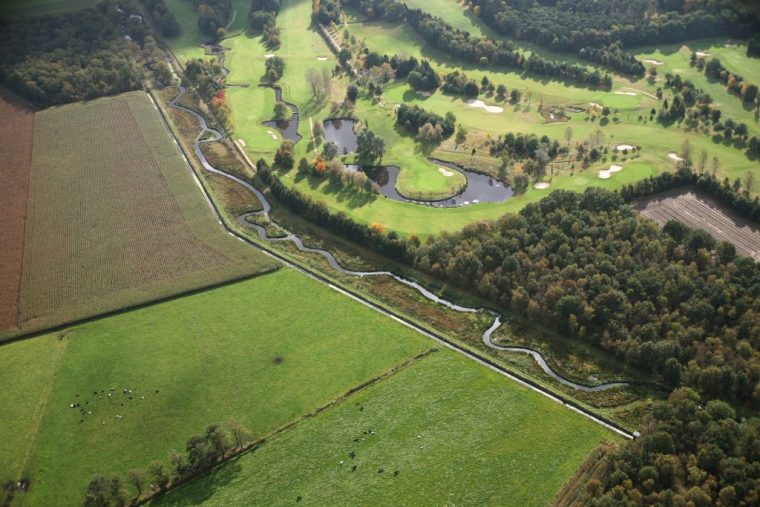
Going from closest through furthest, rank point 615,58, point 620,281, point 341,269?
1. point 620,281
2. point 341,269
3. point 615,58

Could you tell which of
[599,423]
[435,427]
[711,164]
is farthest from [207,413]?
[711,164]

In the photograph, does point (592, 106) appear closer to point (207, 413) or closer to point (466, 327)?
point (466, 327)

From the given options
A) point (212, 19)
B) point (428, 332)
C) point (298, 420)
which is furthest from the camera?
point (212, 19)

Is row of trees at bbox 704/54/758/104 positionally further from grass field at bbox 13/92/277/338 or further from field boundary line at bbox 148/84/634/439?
grass field at bbox 13/92/277/338

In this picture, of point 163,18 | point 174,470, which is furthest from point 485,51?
point 174,470

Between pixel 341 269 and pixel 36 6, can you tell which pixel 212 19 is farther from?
pixel 341 269

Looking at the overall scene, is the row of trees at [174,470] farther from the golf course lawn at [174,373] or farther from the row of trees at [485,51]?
the row of trees at [485,51]

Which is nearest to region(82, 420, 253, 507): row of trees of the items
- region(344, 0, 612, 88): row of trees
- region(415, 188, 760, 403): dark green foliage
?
region(415, 188, 760, 403): dark green foliage
